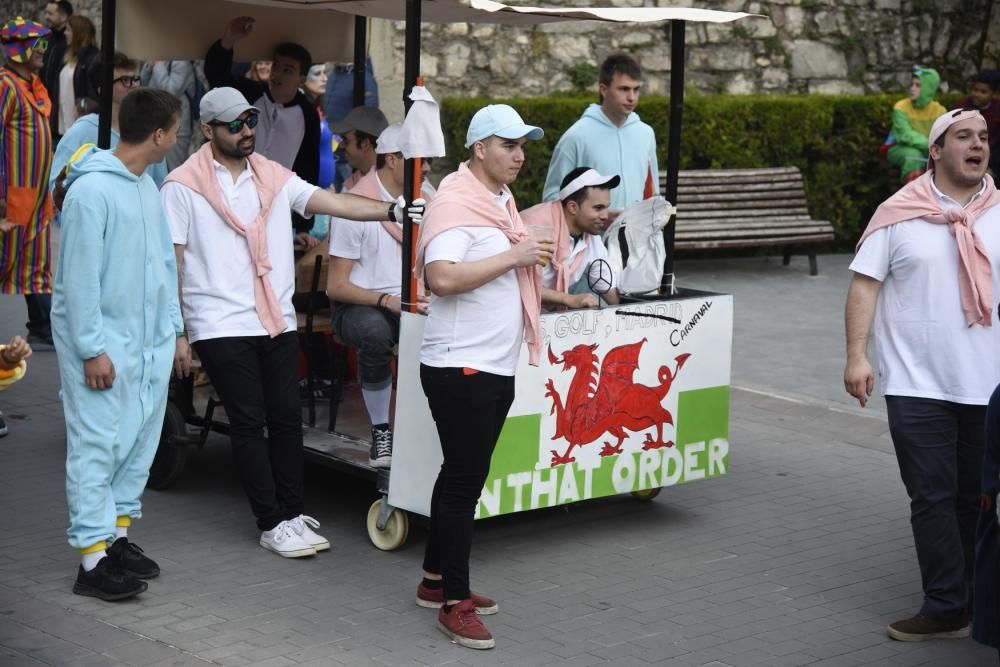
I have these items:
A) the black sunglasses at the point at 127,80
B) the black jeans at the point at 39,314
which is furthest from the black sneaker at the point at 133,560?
the black jeans at the point at 39,314

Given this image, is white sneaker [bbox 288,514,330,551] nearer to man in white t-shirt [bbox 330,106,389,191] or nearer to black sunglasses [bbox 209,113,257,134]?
black sunglasses [bbox 209,113,257,134]

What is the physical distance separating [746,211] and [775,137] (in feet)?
3.19

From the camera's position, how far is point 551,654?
17.1 feet

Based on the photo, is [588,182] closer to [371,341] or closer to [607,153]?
[607,153]

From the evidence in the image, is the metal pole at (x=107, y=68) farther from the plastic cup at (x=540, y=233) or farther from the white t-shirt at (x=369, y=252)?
the plastic cup at (x=540, y=233)

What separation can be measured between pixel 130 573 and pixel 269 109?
3.20 m

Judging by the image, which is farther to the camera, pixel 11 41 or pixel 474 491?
pixel 11 41

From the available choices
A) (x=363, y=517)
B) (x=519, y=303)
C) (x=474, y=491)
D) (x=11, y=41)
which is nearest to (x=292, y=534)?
(x=363, y=517)

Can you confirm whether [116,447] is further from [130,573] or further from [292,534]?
[292,534]

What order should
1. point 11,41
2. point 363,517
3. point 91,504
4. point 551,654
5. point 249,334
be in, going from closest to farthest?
point 551,654 → point 91,504 → point 249,334 → point 363,517 → point 11,41

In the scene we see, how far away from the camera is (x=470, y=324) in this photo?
531cm

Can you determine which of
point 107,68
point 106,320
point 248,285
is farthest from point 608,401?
point 107,68

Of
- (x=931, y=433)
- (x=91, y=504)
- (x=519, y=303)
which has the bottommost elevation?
(x=91, y=504)

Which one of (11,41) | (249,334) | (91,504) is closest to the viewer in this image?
(91,504)
